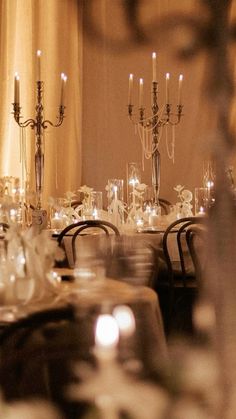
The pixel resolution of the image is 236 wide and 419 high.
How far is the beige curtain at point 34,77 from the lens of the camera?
4.70m

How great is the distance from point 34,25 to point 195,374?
4569mm

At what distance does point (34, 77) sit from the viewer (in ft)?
15.7

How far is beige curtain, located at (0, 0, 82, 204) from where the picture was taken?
15.4 ft

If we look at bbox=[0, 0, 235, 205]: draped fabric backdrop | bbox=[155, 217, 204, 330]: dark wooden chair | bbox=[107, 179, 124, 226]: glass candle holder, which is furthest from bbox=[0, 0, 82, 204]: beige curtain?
bbox=[155, 217, 204, 330]: dark wooden chair

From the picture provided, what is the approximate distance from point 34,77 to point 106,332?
4.41 m

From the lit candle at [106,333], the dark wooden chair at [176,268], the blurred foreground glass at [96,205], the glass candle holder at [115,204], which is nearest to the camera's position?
the lit candle at [106,333]

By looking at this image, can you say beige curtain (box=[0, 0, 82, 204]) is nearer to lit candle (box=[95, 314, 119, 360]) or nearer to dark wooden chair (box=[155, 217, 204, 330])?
dark wooden chair (box=[155, 217, 204, 330])

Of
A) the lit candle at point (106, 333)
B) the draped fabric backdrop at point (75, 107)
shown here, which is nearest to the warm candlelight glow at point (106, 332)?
the lit candle at point (106, 333)

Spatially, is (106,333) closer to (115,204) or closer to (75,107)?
(115,204)

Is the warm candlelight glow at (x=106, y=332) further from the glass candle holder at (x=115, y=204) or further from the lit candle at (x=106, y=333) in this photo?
the glass candle holder at (x=115, y=204)

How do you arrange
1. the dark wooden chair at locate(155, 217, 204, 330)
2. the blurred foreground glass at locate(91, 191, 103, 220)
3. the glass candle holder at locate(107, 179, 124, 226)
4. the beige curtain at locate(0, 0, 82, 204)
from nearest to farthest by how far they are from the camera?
the dark wooden chair at locate(155, 217, 204, 330) < the glass candle holder at locate(107, 179, 124, 226) < the blurred foreground glass at locate(91, 191, 103, 220) < the beige curtain at locate(0, 0, 82, 204)

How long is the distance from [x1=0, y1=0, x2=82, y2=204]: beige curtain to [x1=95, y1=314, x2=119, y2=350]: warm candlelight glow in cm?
418

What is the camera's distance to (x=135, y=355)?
1.66 ft

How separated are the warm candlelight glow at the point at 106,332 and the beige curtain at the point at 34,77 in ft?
13.7
